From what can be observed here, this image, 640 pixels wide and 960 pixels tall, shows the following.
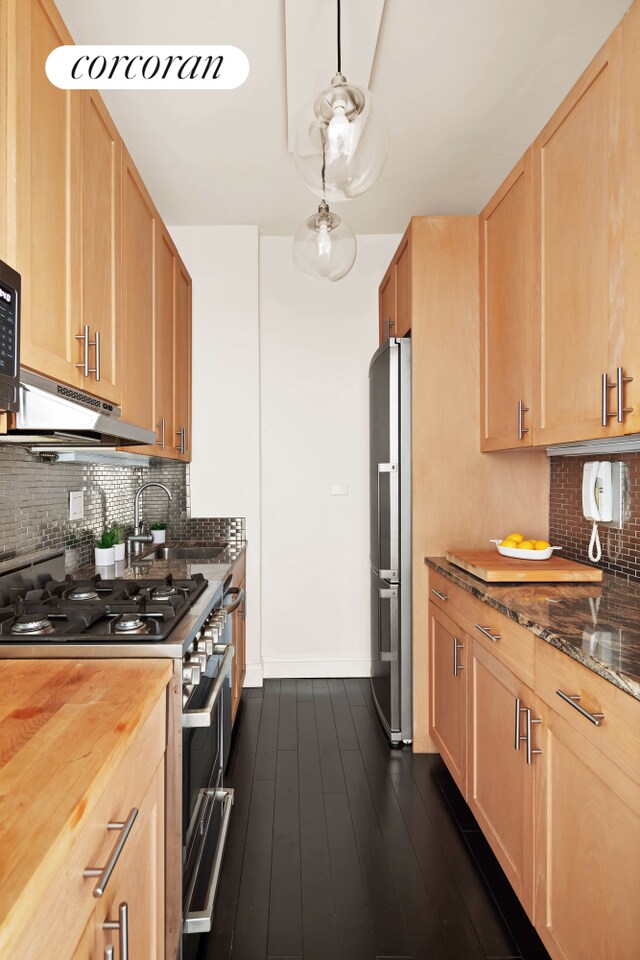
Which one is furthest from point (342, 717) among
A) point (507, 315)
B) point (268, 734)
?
point (507, 315)

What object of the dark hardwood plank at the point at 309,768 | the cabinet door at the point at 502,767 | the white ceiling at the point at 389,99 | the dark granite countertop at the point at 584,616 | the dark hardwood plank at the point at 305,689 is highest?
the white ceiling at the point at 389,99

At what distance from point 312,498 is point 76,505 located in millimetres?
1666

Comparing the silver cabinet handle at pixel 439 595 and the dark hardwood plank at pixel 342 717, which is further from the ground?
the silver cabinet handle at pixel 439 595

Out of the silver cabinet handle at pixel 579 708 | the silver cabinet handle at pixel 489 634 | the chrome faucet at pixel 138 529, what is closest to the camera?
the silver cabinet handle at pixel 579 708

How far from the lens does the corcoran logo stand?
0.85 m

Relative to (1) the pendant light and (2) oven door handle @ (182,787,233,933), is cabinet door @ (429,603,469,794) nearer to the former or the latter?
(2) oven door handle @ (182,787,233,933)

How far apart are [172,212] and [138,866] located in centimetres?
330

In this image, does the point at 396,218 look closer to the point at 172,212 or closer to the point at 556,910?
the point at 172,212

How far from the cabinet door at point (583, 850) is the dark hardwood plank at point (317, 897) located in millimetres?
570

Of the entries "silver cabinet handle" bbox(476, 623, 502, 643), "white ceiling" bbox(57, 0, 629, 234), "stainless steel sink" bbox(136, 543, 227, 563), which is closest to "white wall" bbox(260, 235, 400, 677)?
"white ceiling" bbox(57, 0, 629, 234)

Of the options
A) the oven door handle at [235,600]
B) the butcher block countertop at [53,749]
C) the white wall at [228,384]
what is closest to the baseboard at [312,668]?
the white wall at [228,384]

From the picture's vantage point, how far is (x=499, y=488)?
8.96 feet

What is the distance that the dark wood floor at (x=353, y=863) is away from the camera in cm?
157

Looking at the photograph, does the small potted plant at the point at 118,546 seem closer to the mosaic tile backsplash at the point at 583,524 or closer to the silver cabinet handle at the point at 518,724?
the silver cabinet handle at the point at 518,724
